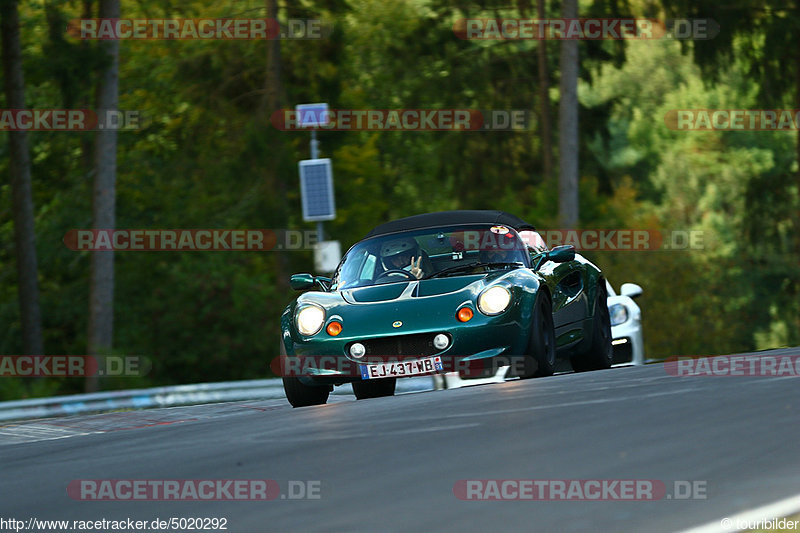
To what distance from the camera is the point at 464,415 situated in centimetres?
830

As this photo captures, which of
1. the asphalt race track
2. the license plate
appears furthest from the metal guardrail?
the asphalt race track

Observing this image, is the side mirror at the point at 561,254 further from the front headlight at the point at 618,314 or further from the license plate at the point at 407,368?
the front headlight at the point at 618,314

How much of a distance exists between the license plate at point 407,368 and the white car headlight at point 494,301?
1.78ft

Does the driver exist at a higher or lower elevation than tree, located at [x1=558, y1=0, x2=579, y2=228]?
lower

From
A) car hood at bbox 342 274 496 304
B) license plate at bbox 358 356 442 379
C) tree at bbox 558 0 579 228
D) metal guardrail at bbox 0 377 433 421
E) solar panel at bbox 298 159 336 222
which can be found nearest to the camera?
license plate at bbox 358 356 442 379

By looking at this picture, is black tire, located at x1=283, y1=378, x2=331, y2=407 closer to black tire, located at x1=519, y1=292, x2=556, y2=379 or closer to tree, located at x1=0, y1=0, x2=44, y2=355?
black tire, located at x1=519, y1=292, x2=556, y2=379

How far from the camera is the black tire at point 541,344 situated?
11062 millimetres

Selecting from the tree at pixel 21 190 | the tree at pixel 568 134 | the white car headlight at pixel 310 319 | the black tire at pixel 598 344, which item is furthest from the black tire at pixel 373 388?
the tree at pixel 21 190

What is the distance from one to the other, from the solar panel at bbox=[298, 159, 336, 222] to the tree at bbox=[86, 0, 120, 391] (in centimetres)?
430

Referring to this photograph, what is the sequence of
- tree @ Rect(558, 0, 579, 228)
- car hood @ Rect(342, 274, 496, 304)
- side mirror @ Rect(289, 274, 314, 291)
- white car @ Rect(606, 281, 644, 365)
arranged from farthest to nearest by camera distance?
tree @ Rect(558, 0, 579, 228) < white car @ Rect(606, 281, 644, 365) < side mirror @ Rect(289, 274, 314, 291) < car hood @ Rect(342, 274, 496, 304)

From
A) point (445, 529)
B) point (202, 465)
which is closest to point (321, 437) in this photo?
point (202, 465)

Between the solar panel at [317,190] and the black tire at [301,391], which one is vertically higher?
the solar panel at [317,190]

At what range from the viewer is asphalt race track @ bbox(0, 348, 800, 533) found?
5457 mm

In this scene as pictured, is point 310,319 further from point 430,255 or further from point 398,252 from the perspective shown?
point 430,255
